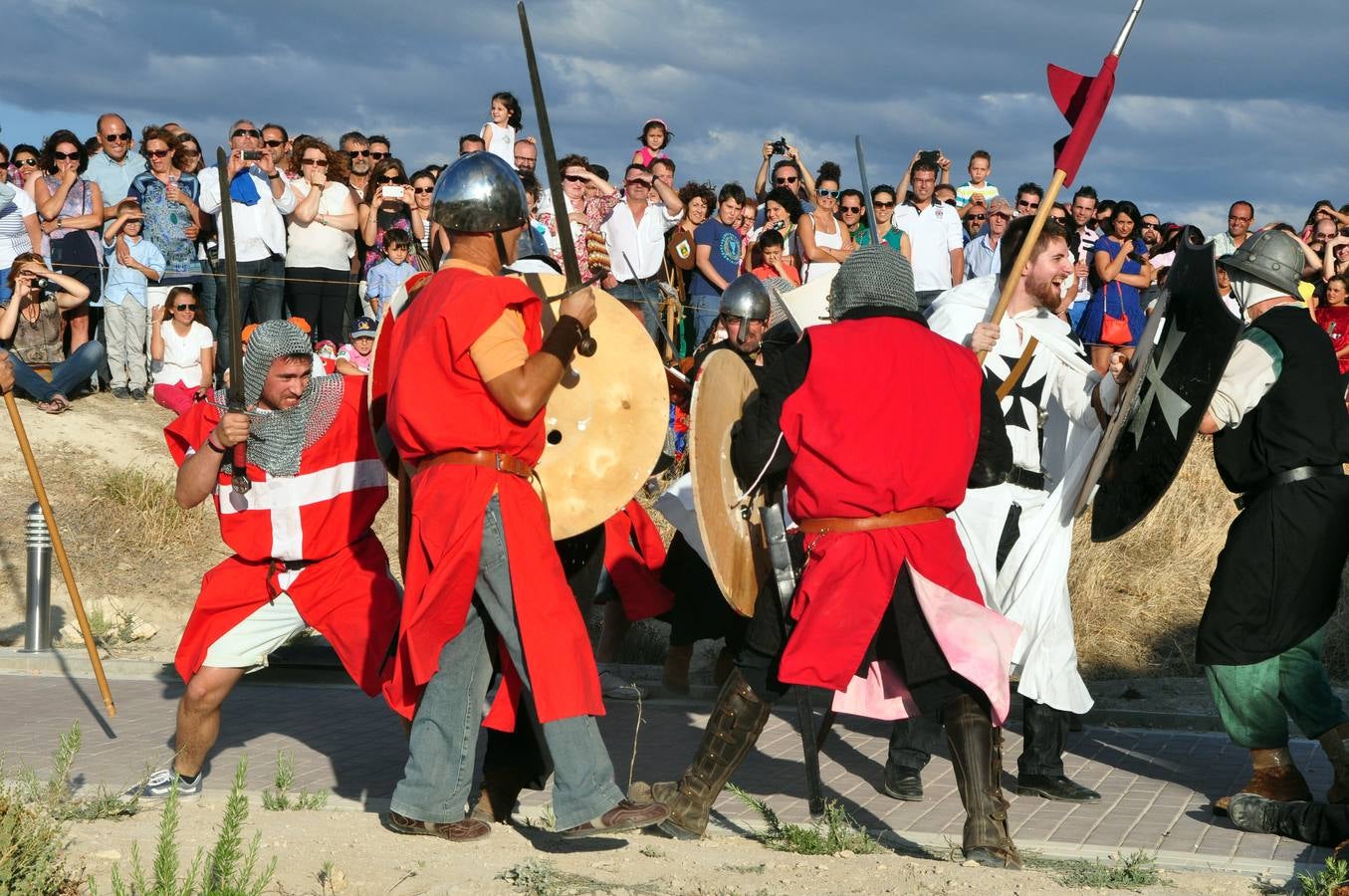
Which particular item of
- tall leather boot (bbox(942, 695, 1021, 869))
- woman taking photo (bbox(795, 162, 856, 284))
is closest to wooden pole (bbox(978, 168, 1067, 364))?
tall leather boot (bbox(942, 695, 1021, 869))

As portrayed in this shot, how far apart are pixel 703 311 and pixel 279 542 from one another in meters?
6.47

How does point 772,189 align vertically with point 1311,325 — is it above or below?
above

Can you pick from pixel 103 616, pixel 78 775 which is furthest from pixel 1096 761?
pixel 103 616

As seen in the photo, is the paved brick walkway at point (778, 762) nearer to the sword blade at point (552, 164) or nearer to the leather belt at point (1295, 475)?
the leather belt at point (1295, 475)

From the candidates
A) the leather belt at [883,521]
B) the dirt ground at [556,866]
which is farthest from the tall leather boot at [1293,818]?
the leather belt at [883,521]

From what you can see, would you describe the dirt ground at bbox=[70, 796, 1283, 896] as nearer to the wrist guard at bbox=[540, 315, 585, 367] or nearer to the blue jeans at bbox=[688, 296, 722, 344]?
the wrist guard at bbox=[540, 315, 585, 367]

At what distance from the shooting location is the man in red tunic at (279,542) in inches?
228

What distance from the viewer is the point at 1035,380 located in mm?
6422

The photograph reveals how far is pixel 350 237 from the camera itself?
12.4 metres

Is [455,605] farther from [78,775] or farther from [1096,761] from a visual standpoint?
[1096,761]

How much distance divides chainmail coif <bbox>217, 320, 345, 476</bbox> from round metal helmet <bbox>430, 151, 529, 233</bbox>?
985mm

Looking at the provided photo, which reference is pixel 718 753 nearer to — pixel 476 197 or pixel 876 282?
pixel 876 282

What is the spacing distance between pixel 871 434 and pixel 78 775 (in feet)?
11.2

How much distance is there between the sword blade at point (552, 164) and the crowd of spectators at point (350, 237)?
6.28 metres
